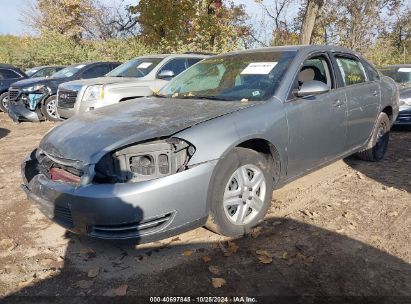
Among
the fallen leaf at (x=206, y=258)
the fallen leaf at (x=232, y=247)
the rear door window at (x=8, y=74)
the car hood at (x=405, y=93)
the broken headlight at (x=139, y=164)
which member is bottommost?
the fallen leaf at (x=206, y=258)

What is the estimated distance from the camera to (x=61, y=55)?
22.1 m

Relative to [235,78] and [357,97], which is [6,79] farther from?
[357,97]

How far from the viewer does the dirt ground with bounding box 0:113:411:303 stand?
2.91m

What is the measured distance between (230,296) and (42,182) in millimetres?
1826

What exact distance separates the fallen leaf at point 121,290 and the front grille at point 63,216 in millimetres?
652

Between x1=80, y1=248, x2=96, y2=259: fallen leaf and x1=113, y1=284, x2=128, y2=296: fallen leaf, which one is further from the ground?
x1=80, y1=248, x2=96, y2=259: fallen leaf

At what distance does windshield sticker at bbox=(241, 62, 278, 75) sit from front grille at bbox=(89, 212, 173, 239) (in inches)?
75.8

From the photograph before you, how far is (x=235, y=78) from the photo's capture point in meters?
4.33

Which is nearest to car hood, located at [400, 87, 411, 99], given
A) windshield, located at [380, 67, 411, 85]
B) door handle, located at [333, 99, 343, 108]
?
windshield, located at [380, 67, 411, 85]

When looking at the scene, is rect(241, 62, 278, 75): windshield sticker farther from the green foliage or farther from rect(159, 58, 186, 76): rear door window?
the green foliage

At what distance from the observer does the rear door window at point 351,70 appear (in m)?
4.96

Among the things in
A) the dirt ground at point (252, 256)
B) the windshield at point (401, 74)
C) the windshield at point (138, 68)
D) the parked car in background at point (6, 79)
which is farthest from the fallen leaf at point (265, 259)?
the parked car in background at point (6, 79)

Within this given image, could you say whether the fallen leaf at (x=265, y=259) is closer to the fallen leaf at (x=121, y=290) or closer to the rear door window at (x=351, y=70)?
the fallen leaf at (x=121, y=290)

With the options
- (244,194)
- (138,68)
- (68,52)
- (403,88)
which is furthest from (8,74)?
(244,194)
